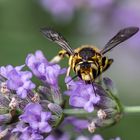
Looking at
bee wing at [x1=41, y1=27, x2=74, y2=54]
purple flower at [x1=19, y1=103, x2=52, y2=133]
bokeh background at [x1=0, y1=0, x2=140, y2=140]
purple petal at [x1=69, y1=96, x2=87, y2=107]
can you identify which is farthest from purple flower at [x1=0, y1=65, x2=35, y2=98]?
bokeh background at [x1=0, y1=0, x2=140, y2=140]

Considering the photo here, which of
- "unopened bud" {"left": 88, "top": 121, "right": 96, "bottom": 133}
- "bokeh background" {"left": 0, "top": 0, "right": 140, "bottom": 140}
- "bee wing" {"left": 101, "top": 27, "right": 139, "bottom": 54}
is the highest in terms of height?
"bokeh background" {"left": 0, "top": 0, "right": 140, "bottom": 140}

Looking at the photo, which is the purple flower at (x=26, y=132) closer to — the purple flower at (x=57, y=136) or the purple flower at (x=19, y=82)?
the purple flower at (x=19, y=82)

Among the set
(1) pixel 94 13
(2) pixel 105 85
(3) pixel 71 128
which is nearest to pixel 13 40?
(1) pixel 94 13

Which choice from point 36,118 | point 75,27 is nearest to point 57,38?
point 36,118

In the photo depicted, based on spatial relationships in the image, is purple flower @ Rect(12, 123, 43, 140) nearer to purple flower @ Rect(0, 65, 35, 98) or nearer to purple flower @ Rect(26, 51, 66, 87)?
purple flower @ Rect(0, 65, 35, 98)

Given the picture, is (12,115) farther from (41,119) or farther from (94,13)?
(94,13)

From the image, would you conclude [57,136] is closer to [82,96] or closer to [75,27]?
[82,96]
